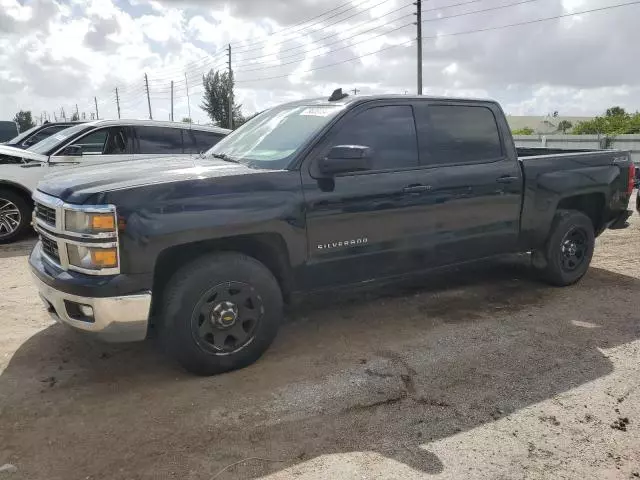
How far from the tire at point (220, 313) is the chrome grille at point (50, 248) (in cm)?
76

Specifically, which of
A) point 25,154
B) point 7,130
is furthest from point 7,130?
point 25,154

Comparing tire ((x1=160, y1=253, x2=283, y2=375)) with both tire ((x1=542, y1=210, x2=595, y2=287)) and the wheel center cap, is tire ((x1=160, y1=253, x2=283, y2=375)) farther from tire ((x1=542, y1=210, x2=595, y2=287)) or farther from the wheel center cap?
tire ((x1=542, y1=210, x2=595, y2=287))

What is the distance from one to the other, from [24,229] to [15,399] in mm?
5559

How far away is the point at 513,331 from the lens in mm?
4441

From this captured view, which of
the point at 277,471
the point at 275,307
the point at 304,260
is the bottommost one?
the point at 277,471

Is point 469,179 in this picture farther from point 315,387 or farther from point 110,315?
point 110,315

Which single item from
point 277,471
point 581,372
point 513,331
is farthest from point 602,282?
point 277,471

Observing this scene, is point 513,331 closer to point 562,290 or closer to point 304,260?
point 562,290

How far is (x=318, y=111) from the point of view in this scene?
4.23m

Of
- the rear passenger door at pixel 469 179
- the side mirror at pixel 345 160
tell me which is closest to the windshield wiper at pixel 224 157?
the side mirror at pixel 345 160

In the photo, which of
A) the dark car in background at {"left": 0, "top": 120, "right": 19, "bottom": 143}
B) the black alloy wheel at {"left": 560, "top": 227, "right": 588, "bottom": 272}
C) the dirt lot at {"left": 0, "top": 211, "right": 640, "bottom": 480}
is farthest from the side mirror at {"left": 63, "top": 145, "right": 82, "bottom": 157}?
the dark car in background at {"left": 0, "top": 120, "right": 19, "bottom": 143}

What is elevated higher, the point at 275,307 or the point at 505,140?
the point at 505,140

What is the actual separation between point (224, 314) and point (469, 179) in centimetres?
237

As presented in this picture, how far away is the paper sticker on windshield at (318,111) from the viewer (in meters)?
4.12
